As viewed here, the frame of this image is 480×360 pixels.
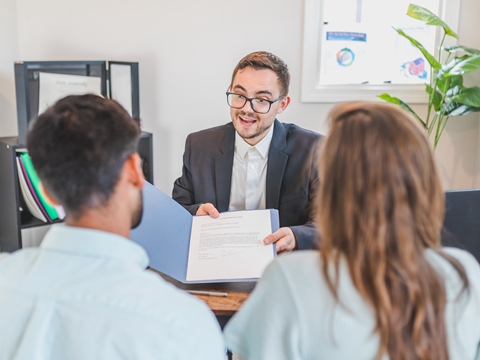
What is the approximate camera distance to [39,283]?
0.81m

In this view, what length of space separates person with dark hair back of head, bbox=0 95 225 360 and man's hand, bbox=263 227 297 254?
0.68 meters

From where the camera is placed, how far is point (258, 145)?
205cm

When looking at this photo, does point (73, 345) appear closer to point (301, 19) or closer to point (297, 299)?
point (297, 299)

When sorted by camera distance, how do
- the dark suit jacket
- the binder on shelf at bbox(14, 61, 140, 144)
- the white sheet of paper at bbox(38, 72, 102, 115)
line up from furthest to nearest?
the white sheet of paper at bbox(38, 72, 102, 115) → the binder on shelf at bbox(14, 61, 140, 144) → the dark suit jacket

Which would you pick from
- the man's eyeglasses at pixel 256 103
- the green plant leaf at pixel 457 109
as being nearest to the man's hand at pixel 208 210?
the man's eyeglasses at pixel 256 103

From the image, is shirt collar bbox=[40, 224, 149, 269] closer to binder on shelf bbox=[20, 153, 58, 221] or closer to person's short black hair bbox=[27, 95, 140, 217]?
person's short black hair bbox=[27, 95, 140, 217]

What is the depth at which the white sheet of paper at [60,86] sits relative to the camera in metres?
2.51

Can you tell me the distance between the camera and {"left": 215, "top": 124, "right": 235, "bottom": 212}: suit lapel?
2.04 m

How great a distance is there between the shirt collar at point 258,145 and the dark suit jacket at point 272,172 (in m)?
0.02

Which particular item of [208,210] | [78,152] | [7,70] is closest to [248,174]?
[208,210]

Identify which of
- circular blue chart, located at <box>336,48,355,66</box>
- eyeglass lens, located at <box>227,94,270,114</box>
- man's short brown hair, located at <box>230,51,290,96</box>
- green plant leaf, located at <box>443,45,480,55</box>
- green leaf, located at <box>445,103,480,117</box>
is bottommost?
green leaf, located at <box>445,103,480,117</box>

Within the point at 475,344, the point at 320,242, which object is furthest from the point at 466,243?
the point at 320,242

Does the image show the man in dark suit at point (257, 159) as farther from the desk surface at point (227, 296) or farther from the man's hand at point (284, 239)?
the desk surface at point (227, 296)

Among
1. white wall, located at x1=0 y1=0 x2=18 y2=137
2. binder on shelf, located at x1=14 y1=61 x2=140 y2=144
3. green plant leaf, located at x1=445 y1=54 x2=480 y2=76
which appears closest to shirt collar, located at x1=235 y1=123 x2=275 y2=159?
binder on shelf, located at x1=14 y1=61 x2=140 y2=144
